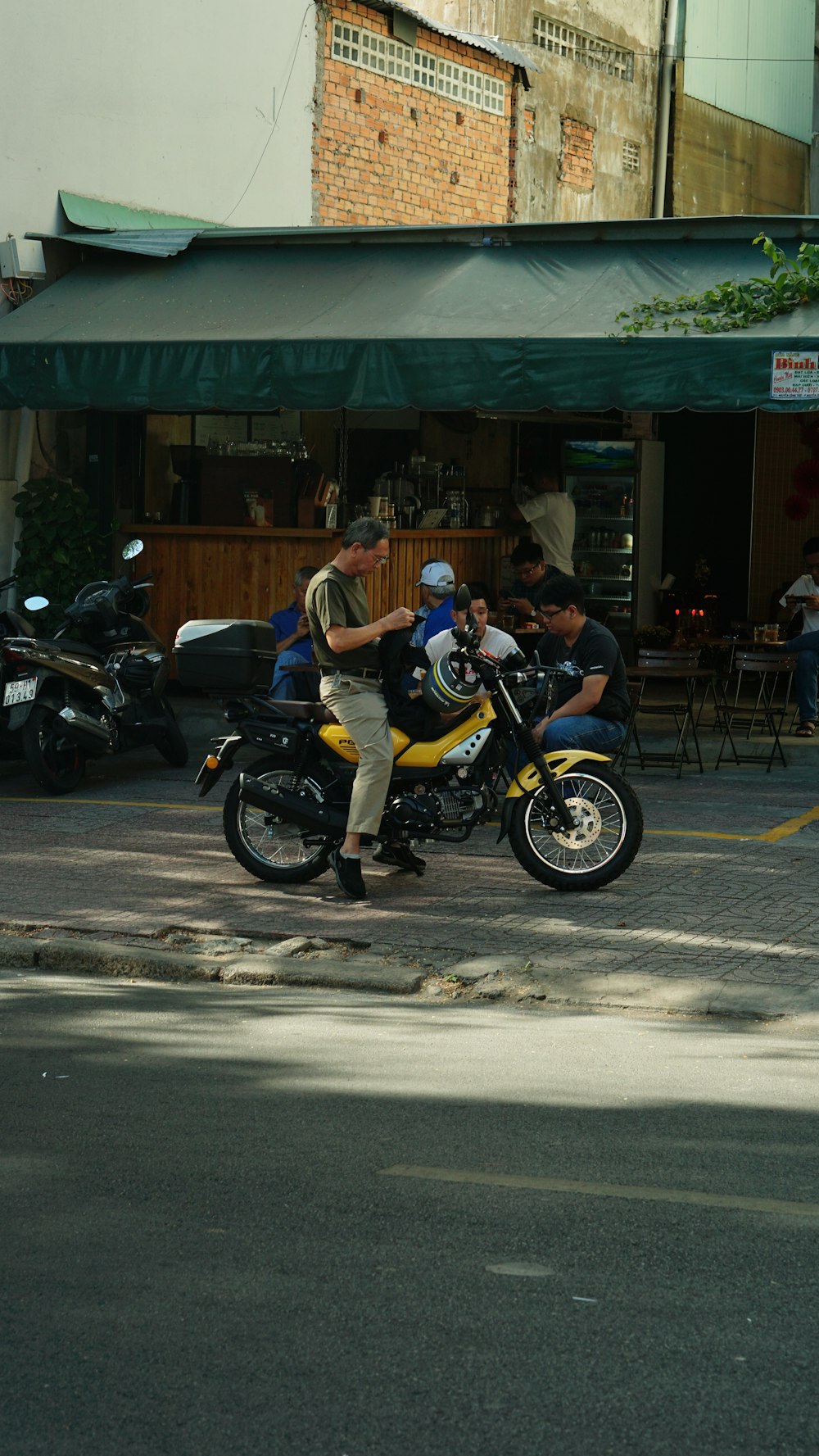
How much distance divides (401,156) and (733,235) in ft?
28.8

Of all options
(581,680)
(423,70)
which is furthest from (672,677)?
(423,70)

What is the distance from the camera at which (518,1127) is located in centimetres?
560

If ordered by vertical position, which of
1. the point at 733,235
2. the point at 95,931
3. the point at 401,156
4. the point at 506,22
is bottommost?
the point at 95,931

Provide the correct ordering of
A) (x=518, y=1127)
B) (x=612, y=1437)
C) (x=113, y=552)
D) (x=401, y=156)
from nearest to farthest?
(x=612, y=1437)
(x=518, y=1127)
(x=113, y=552)
(x=401, y=156)

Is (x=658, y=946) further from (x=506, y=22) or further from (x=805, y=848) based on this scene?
(x=506, y=22)

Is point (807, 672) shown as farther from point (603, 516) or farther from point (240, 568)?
point (603, 516)

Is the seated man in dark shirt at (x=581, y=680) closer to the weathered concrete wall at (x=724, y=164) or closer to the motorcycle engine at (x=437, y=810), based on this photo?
the motorcycle engine at (x=437, y=810)

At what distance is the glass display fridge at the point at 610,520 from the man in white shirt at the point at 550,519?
90.7 inches

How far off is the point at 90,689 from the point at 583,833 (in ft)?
15.1

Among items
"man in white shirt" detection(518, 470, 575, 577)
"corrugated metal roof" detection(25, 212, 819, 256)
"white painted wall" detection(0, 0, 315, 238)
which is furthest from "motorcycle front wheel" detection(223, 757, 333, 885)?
"man in white shirt" detection(518, 470, 575, 577)

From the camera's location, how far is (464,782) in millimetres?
9180

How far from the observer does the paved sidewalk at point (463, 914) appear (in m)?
7.62

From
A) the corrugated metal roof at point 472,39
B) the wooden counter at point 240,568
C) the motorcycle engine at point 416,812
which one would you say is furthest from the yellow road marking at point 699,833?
the corrugated metal roof at point 472,39

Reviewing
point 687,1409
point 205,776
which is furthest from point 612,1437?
point 205,776
